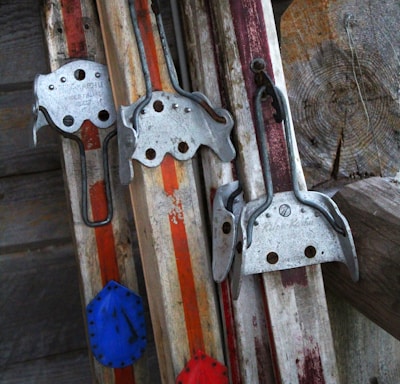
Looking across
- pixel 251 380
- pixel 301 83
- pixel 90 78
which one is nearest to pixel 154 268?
pixel 251 380

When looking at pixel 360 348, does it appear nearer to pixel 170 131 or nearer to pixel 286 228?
pixel 286 228

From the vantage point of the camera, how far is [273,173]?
106 cm

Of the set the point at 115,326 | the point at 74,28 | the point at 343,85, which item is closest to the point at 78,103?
the point at 74,28

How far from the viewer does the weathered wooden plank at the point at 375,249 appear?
3.32 ft

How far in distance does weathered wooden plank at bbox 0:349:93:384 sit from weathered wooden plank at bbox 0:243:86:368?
0.01 m

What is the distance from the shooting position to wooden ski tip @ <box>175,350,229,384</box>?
→ 1061 mm

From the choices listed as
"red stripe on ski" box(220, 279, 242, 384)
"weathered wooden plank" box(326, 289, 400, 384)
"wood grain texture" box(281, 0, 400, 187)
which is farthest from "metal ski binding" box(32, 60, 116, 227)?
"weathered wooden plank" box(326, 289, 400, 384)

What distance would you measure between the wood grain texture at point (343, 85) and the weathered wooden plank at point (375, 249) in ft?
0.41

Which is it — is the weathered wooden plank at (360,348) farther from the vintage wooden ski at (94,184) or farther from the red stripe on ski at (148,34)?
the red stripe on ski at (148,34)

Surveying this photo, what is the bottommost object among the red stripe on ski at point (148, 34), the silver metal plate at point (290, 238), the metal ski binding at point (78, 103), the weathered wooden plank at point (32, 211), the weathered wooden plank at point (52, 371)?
the weathered wooden plank at point (52, 371)

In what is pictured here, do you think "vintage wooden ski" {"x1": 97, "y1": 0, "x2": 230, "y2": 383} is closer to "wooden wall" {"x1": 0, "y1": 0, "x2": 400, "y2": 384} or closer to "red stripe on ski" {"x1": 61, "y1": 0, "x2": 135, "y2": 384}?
"red stripe on ski" {"x1": 61, "y1": 0, "x2": 135, "y2": 384}

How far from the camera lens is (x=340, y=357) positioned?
4.31 feet

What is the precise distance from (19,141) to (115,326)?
375mm

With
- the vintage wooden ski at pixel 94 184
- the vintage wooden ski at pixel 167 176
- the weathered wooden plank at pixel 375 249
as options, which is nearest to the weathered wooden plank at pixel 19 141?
the vintage wooden ski at pixel 94 184
